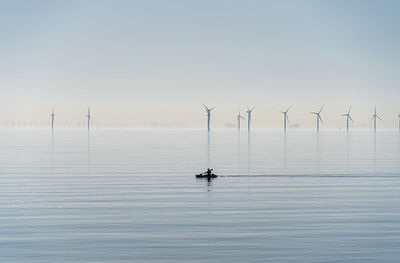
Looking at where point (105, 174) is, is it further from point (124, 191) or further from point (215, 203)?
point (215, 203)

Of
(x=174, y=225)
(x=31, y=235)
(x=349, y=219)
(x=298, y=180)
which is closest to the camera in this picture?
(x=31, y=235)

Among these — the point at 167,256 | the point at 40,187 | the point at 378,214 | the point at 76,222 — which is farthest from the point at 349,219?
the point at 40,187

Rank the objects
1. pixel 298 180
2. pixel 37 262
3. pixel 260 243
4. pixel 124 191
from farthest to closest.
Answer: pixel 298 180 → pixel 124 191 → pixel 260 243 → pixel 37 262

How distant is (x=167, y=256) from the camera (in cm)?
2950

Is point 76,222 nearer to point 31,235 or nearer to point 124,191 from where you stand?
point 31,235

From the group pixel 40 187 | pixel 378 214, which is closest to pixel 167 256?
pixel 378 214

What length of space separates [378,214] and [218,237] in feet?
50.1

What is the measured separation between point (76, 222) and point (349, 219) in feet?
65.5

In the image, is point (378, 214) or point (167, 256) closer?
point (167, 256)

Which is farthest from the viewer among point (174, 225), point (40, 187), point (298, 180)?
point (298, 180)

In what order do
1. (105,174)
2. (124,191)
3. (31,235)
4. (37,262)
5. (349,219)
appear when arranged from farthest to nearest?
(105,174), (124,191), (349,219), (31,235), (37,262)

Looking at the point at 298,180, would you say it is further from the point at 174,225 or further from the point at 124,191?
the point at 174,225

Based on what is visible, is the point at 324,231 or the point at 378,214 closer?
the point at 324,231

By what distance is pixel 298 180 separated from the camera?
70.4 m
